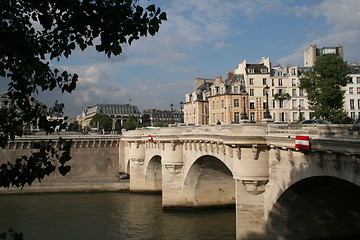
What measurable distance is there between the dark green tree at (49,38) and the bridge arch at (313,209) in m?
14.5

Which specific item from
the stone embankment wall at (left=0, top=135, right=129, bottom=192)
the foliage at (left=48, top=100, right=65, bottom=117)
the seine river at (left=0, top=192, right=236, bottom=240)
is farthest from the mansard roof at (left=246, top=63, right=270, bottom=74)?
the foliage at (left=48, top=100, right=65, bottom=117)

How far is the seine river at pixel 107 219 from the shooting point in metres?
30.4

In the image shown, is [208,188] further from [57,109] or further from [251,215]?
[57,109]

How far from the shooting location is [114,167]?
61.5 meters

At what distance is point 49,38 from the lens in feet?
25.2

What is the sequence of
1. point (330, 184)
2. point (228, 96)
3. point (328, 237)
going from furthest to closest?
point (228, 96)
point (328, 237)
point (330, 184)

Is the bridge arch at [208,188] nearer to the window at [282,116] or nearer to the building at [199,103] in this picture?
the window at [282,116]

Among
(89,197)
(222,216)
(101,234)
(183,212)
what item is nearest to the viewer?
(101,234)

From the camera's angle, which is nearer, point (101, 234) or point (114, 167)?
point (101, 234)

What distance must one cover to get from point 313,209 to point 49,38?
17.9 m

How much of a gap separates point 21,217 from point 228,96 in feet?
144

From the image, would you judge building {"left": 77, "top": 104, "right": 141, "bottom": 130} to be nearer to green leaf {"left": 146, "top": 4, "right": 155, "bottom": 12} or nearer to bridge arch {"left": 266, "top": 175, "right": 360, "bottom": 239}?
bridge arch {"left": 266, "top": 175, "right": 360, "bottom": 239}

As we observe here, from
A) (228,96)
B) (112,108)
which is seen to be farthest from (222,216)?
(112,108)

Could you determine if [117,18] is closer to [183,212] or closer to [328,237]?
[328,237]
